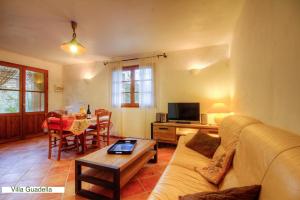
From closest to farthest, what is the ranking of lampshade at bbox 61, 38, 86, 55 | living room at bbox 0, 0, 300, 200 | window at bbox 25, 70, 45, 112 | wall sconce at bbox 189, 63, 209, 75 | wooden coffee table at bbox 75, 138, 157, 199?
living room at bbox 0, 0, 300, 200
wooden coffee table at bbox 75, 138, 157, 199
lampshade at bbox 61, 38, 86, 55
wall sconce at bbox 189, 63, 209, 75
window at bbox 25, 70, 45, 112

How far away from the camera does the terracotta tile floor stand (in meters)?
1.75

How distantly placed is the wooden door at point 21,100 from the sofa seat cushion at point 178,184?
4469mm

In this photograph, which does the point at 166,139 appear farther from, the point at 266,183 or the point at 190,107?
the point at 266,183

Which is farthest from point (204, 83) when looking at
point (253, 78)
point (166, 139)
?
point (253, 78)

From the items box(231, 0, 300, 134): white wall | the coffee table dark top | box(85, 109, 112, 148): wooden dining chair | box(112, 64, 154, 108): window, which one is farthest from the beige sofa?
box(112, 64, 154, 108): window

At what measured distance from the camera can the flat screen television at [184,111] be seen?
337 cm

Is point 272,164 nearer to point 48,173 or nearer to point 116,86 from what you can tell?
point 48,173

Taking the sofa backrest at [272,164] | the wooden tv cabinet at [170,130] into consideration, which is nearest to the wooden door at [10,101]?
the wooden tv cabinet at [170,130]

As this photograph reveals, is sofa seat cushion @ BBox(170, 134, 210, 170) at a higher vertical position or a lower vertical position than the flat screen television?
lower

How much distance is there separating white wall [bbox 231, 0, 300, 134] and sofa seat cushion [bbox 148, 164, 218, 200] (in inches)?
30.5

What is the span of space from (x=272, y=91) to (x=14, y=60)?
544 centimetres

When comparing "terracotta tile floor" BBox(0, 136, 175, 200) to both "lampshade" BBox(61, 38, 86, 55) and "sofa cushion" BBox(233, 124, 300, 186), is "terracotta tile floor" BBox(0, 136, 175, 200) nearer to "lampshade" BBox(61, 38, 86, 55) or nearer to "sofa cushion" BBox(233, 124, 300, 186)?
"sofa cushion" BBox(233, 124, 300, 186)

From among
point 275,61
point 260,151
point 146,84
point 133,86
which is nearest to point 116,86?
point 133,86

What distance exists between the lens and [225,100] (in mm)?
3342
